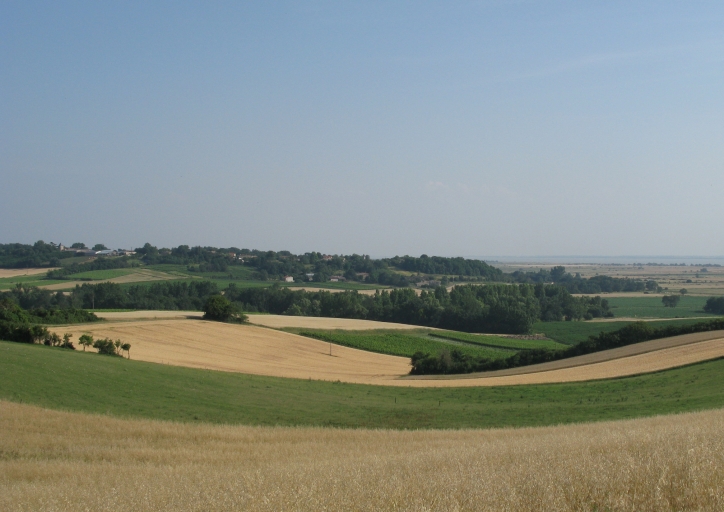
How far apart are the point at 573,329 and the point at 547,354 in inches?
1488

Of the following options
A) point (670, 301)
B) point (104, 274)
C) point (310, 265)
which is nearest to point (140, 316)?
point (104, 274)

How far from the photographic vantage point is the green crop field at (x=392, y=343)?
6675 centimetres

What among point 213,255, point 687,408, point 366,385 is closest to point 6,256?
point 213,255

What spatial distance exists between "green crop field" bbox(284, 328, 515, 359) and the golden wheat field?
3.26 meters

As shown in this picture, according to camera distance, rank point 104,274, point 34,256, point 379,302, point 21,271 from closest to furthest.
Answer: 1. point 379,302
2. point 104,274
3. point 21,271
4. point 34,256

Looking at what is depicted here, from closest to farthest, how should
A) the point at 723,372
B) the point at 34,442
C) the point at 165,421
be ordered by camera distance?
the point at 34,442
the point at 165,421
the point at 723,372

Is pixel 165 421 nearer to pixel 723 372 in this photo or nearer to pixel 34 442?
pixel 34 442

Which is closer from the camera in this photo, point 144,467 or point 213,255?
point 144,467

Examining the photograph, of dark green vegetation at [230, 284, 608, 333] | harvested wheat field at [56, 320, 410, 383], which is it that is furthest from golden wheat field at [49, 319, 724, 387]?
dark green vegetation at [230, 284, 608, 333]

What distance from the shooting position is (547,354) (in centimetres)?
5341

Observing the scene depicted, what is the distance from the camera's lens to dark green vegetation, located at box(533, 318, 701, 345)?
80.3 m

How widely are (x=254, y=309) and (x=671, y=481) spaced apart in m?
102

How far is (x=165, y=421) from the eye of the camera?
21516mm

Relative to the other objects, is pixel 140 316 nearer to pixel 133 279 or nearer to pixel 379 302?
pixel 379 302
